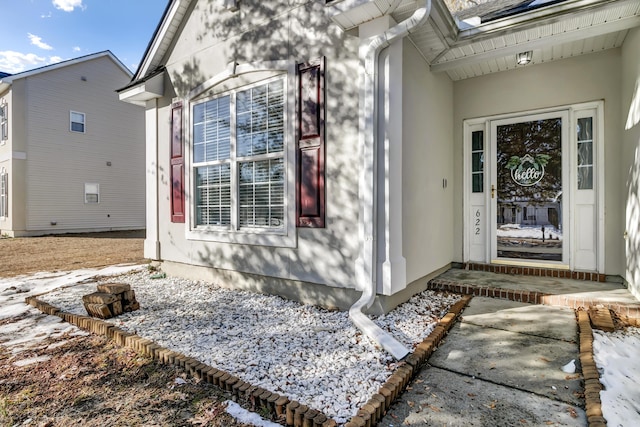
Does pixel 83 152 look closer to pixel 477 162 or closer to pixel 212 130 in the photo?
pixel 212 130

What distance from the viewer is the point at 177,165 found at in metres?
5.55

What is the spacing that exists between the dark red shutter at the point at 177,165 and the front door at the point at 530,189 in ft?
16.2

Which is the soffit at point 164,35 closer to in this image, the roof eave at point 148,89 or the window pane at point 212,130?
the roof eave at point 148,89

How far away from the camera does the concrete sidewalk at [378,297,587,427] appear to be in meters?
2.02

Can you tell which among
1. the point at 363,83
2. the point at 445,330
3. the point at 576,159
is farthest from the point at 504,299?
the point at 363,83

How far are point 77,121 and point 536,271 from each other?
55.6 ft

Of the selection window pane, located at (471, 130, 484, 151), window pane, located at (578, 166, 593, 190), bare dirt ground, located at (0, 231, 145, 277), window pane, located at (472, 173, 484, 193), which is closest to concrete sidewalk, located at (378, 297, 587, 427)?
window pane, located at (578, 166, 593, 190)

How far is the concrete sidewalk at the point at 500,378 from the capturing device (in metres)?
2.02

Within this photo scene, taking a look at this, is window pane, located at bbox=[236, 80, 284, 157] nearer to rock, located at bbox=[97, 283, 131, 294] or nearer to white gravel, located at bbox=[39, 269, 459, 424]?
white gravel, located at bbox=[39, 269, 459, 424]

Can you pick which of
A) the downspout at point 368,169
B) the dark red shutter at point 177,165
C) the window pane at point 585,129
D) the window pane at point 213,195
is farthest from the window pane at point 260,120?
the window pane at point 585,129

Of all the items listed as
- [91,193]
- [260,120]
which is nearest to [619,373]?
[260,120]

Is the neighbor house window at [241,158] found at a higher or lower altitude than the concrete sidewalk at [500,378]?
higher

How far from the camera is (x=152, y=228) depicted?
6.01 m

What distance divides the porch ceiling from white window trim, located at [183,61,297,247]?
1103mm
